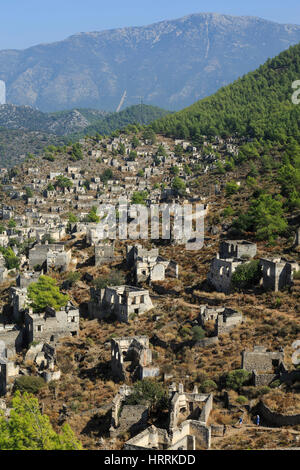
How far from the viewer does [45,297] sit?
3691cm

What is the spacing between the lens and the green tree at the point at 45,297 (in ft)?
120

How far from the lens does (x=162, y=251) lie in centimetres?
4559

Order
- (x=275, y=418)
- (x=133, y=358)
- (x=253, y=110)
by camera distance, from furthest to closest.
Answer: (x=253, y=110)
(x=133, y=358)
(x=275, y=418)

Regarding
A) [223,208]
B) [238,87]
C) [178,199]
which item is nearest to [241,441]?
[223,208]

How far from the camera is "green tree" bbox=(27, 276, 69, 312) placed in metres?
36.7

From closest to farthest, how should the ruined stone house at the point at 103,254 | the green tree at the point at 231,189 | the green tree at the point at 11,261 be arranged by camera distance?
the ruined stone house at the point at 103,254 < the green tree at the point at 11,261 < the green tree at the point at 231,189

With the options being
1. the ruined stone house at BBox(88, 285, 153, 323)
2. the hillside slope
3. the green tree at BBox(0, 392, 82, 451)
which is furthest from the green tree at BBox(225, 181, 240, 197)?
the green tree at BBox(0, 392, 82, 451)

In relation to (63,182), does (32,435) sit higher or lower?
lower

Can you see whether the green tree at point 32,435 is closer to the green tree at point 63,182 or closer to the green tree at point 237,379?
the green tree at point 237,379

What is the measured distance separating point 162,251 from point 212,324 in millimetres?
14967

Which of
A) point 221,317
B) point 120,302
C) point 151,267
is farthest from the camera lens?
point 151,267

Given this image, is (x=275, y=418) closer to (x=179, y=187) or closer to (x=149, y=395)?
(x=149, y=395)

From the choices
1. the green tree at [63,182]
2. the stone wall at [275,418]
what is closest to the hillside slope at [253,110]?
the green tree at [63,182]

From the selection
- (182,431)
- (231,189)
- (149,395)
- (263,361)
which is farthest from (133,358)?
(231,189)
